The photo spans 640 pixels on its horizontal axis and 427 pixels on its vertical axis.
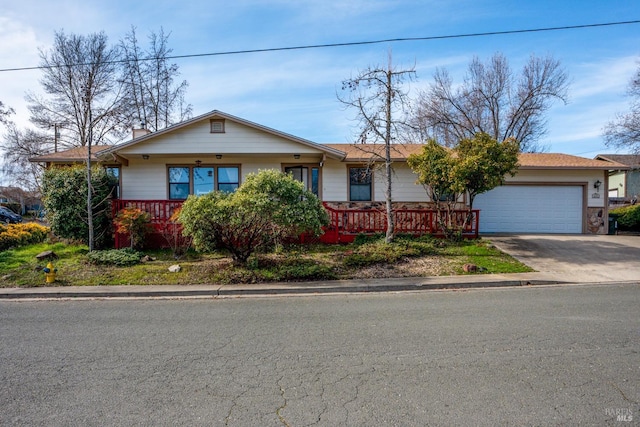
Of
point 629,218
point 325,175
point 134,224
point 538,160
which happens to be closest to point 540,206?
point 538,160

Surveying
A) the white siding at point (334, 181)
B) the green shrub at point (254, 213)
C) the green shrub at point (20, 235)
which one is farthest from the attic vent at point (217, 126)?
the green shrub at point (20, 235)

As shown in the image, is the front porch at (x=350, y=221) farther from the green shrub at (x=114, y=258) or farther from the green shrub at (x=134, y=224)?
the green shrub at (x=114, y=258)

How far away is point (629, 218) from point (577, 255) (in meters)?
7.33

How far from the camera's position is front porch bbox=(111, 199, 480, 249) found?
13117 millimetres

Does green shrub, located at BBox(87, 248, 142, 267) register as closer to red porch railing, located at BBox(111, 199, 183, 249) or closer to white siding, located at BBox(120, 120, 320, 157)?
red porch railing, located at BBox(111, 199, 183, 249)

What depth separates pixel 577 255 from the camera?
11836mm

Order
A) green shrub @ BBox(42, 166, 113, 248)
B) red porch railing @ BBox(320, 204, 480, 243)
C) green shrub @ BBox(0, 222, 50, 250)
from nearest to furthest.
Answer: green shrub @ BBox(42, 166, 113, 248) → green shrub @ BBox(0, 222, 50, 250) → red porch railing @ BBox(320, 204, 480, 243)

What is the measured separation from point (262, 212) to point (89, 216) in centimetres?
633

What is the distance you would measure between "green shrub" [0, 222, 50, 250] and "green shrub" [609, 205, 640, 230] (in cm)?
2422

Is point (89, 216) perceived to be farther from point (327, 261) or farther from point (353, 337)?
point (353, 337)

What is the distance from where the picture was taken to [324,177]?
15.8m

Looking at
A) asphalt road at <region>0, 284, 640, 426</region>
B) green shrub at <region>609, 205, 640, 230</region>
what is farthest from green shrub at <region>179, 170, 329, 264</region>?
green shrub at <region>609, 205, 640, 230</region>

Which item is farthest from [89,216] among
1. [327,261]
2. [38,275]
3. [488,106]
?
[488,106]

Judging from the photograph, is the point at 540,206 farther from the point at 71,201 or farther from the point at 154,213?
the point at 71,201
